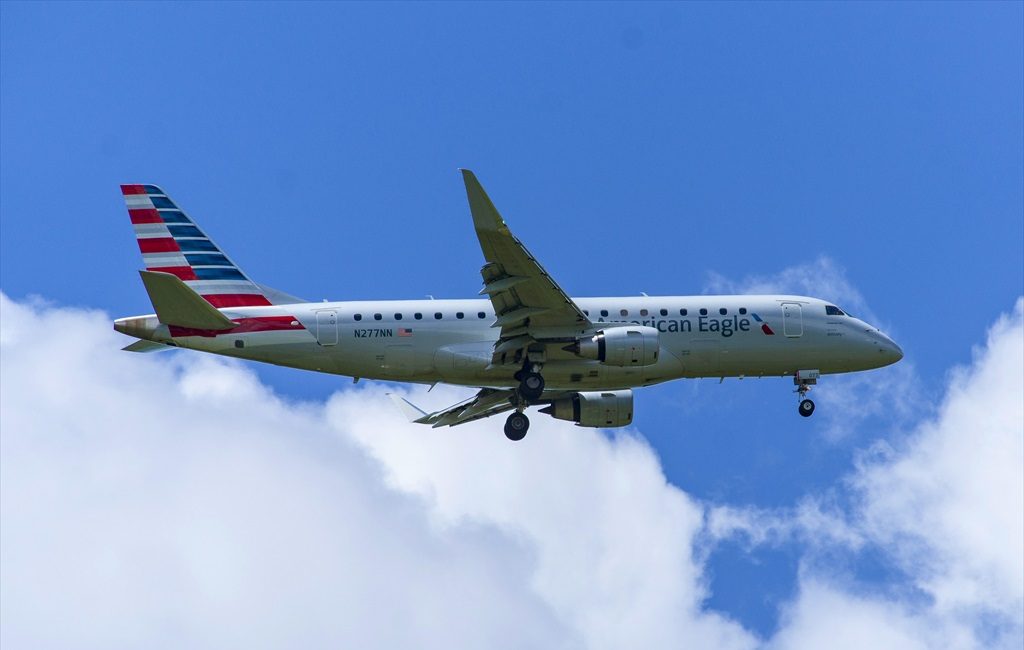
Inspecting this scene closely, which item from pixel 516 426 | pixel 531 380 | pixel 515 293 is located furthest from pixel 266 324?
pixel 516 426

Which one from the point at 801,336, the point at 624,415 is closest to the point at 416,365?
the point at 624,415

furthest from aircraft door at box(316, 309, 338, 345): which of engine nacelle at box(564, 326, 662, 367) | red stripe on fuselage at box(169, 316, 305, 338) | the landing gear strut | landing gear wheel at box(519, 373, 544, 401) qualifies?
engine nacelle at box(564, 326, 662, 367)

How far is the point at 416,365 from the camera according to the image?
2239 inches

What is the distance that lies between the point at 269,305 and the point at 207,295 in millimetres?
2713

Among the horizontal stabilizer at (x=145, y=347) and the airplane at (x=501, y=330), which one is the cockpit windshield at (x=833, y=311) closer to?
the airplane at (x=501, y=330)

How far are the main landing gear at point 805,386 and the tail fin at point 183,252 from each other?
69.6ft

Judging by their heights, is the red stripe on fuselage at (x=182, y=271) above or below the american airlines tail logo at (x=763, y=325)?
above

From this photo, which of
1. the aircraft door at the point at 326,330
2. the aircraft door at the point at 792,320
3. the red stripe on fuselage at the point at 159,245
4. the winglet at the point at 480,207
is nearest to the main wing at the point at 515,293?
the winglet at the point at 480,207

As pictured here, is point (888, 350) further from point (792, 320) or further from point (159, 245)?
point (159, 245)

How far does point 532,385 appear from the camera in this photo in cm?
5722

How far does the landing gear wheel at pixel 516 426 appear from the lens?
198 ft

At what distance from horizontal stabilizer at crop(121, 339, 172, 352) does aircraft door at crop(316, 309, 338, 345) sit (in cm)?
560

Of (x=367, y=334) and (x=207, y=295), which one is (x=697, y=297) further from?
(x=207, y=295)

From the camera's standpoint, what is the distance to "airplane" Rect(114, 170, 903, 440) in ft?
181
